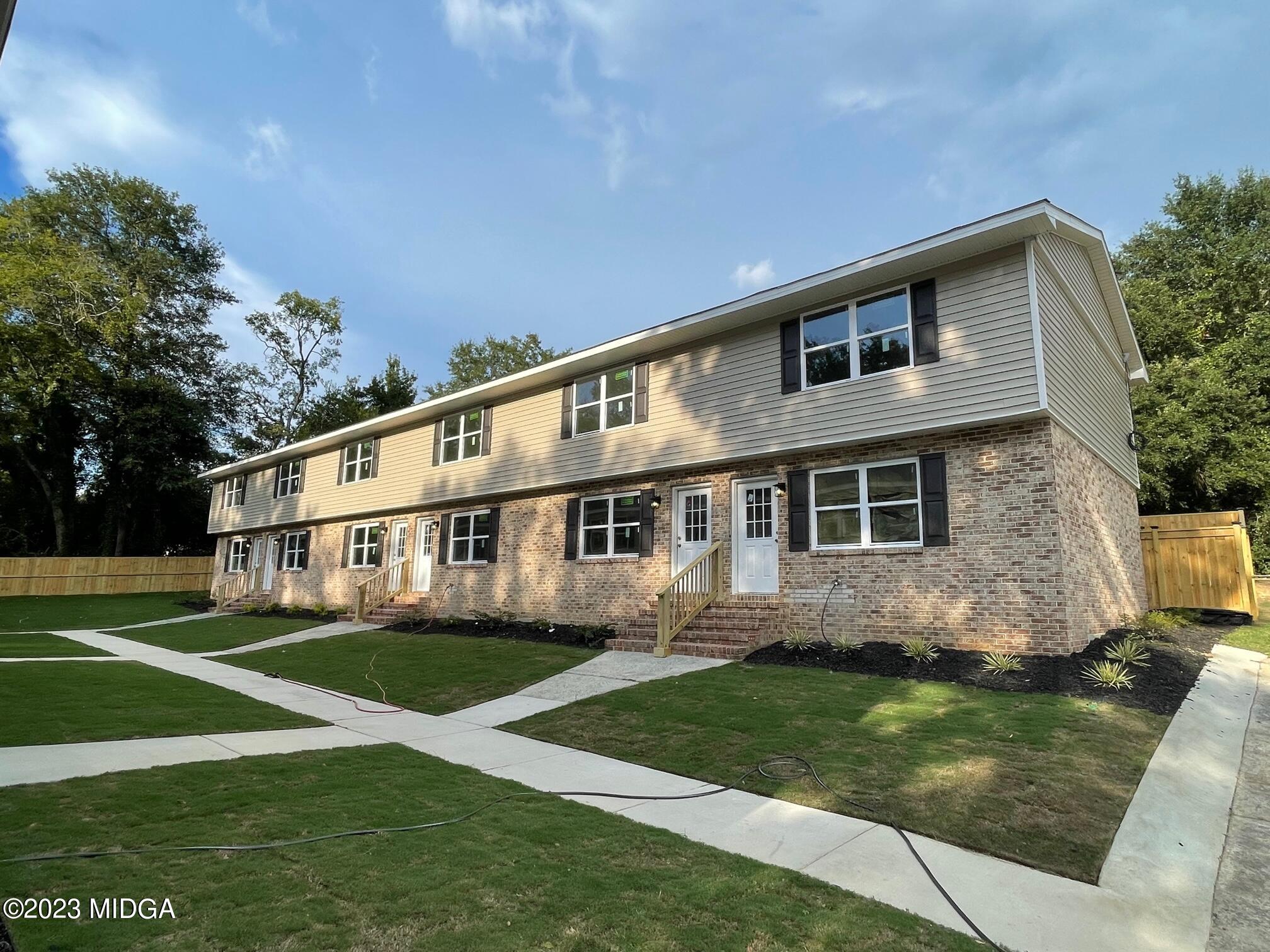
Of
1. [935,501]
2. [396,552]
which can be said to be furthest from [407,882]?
[396,552]

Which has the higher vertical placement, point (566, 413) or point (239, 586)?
point (566, 413)

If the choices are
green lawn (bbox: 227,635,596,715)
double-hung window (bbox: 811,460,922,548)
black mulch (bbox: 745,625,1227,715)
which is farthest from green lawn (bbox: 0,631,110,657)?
double-hung window (bbox: 811,460,922,548)

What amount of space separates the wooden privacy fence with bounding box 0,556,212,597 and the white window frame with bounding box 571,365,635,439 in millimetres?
27238

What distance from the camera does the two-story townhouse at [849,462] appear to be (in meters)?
8.54

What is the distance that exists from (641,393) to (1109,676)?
8512 millimetres

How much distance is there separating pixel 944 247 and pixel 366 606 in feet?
52.6

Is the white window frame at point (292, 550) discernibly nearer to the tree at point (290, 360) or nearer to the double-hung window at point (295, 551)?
the double-hung window at point (295, 551)

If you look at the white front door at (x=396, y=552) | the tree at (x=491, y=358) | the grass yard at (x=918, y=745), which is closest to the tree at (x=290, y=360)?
the tree at (x=491, y=358)

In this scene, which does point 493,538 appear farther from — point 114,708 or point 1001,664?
point 1001,664

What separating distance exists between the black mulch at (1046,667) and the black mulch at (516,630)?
3474 mm

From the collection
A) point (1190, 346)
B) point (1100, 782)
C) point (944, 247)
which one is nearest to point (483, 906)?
point (1100, 782)

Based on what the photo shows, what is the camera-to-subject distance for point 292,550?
22875 millimetres

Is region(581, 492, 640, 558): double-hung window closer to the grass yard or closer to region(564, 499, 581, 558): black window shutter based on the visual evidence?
region(564, 499, 581, 558): black window shutter

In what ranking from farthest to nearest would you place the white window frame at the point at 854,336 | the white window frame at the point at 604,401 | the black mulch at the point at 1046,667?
the white window frame at the point at 604,401 → the white window frame at the point at 854,336 → the black mulch at the point at 1046,667
